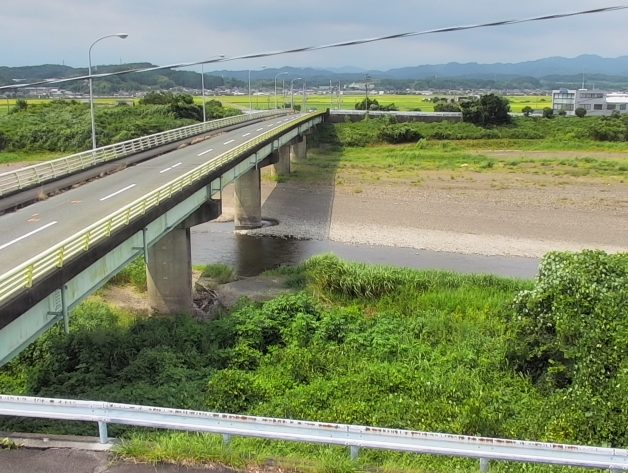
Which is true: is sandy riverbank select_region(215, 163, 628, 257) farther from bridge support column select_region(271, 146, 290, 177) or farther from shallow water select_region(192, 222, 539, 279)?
bridge support column select_region(271, 146, 290, 177)

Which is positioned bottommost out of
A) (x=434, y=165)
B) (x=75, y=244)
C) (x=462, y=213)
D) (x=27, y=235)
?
(x=462, y=213)

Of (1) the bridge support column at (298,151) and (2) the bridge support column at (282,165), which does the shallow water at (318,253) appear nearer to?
(2) the bridge support column at (282,165)

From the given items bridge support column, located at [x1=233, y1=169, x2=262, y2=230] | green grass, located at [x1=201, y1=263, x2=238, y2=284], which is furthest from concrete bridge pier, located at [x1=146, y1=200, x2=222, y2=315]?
bridge support column, located at [x1=233, y1=169, x2=262, y2=230]

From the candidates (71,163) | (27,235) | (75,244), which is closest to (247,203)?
(71,163)

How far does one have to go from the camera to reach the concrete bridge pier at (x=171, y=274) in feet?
82.0

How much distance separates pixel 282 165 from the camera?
2549 inches

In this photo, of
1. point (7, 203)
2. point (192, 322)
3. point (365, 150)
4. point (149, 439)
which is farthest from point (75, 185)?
point (365, 150)

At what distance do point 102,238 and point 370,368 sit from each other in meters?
7.12

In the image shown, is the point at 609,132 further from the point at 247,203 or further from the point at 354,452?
Answer: the point at 354,452

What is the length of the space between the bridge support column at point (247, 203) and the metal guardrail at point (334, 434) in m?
35.9

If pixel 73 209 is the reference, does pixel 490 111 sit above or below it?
above

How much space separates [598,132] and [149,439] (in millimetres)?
94402

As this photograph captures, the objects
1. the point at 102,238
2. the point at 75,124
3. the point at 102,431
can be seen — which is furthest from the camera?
the point at 75,124

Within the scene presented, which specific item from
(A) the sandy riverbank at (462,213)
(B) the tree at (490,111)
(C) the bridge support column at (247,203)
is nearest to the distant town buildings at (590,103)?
(B) the tree at (490,111)
